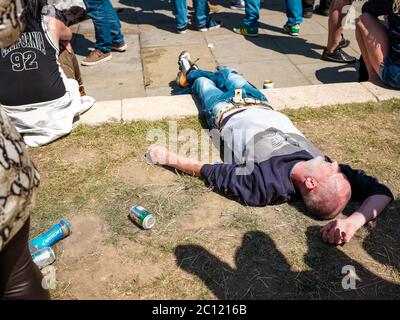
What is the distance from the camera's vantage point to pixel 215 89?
416 centimetres

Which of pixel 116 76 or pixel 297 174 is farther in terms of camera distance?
pixel 116 76

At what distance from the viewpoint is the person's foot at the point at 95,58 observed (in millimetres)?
5699

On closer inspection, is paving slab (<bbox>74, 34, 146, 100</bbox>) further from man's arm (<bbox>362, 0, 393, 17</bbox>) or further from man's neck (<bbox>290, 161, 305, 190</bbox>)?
man's arm (<bbox>362, 0, 393, 17</bbox>)

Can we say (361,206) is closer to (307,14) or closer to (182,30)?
(182,30)

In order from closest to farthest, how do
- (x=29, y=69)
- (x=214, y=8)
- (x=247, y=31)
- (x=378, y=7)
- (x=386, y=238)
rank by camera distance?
(x=386, y=238) < (x=29, y=69) < (x=378, y=7) < (x=247, y=31) < (x=214, y=8)

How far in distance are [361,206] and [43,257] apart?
85.3 inches

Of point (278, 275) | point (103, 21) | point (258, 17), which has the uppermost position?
point (103, 21)

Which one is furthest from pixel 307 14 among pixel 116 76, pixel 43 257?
pixel 43 257

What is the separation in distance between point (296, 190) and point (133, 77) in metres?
3.16

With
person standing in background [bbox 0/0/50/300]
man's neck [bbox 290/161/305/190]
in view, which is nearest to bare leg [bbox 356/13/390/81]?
man's neck [bbox 290/161/305/190]

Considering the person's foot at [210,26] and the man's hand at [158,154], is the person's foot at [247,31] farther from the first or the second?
the man's hand at [158,154]

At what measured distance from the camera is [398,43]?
14.0ft

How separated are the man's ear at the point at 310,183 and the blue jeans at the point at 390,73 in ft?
7.39

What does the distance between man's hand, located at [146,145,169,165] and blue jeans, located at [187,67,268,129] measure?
0.67m
